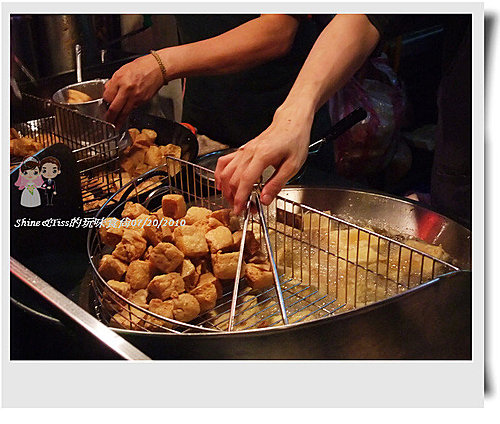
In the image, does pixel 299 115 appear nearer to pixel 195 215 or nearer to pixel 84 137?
pixel 195 215

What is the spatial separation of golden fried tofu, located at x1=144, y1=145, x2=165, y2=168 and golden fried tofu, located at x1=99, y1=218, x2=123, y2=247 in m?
0.30

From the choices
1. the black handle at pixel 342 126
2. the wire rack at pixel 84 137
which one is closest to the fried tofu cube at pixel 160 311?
the wire rack at pixel 84 137

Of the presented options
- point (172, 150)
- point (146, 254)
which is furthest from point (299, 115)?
point (172, 150)

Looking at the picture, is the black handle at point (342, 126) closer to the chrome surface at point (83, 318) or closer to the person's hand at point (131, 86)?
the person's hand at point (131, 86)

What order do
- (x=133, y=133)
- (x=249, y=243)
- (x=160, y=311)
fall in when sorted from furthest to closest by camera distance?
(x=133, y=133), (x=249, y=243), (x=160, y=311)

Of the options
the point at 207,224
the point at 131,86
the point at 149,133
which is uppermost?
the point at 131,86

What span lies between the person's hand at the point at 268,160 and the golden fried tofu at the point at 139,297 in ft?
0.59

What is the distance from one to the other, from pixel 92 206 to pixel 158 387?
375 millimetres

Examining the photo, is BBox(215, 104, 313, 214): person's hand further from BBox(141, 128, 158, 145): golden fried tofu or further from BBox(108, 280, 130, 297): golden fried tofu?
BBox(141, 128, 158, 145): golden fried tofu

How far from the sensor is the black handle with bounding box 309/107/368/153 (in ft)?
3.53

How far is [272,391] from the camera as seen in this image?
0.85 metres

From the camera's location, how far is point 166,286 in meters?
0.86

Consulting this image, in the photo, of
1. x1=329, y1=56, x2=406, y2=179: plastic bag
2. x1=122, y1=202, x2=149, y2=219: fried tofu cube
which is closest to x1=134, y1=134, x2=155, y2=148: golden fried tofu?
x1=122, y1=202, x2=149, y2=219: fried tofu cube

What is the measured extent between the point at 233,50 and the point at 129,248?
48 cm
